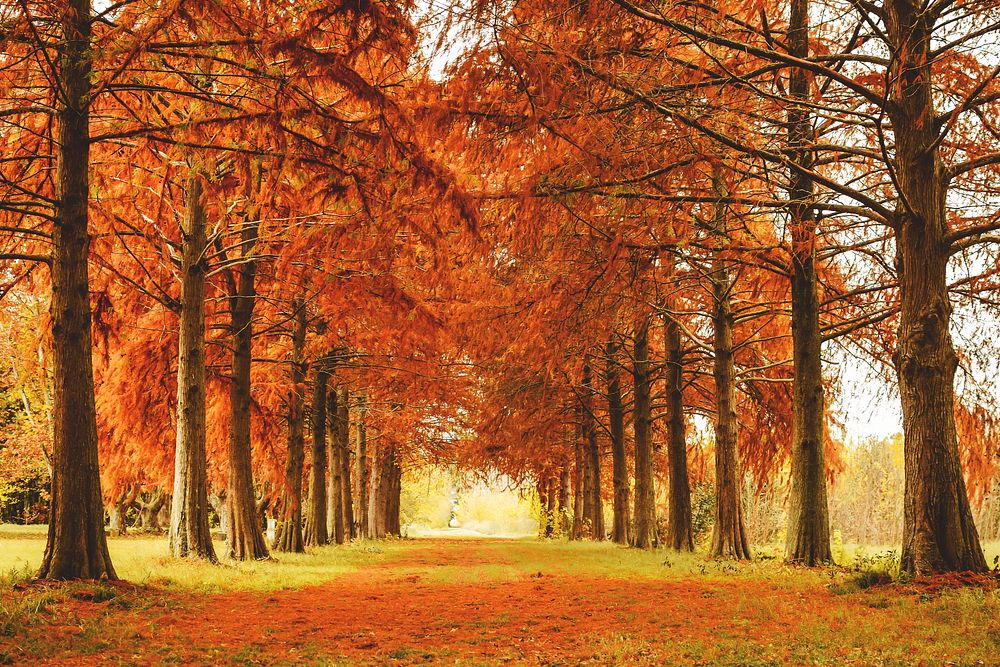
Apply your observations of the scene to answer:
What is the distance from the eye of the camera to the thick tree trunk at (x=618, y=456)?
22656mm

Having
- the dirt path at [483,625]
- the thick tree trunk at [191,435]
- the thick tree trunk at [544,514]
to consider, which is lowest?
the thick tree trunk at [544,514]

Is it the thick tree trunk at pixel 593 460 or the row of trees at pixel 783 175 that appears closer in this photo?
the row of trees at pixel 783 175

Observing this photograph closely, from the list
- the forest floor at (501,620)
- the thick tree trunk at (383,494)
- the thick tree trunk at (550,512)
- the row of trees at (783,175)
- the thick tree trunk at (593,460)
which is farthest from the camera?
the thick tree trunk at (550,512)

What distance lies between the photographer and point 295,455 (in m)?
18.0

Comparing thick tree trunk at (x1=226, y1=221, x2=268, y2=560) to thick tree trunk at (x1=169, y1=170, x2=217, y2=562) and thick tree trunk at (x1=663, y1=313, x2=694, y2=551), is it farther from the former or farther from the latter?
thick tree trunk at (x1=663, y1=313, x2=694, y2=551)

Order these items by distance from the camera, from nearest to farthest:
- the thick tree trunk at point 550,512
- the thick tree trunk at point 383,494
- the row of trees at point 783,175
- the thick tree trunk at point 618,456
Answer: the row of trees at point 783,175
the thick tree trunk at point 618,456
the thick tree trunk at point 383,494
the thick tree trunk at point 550,512

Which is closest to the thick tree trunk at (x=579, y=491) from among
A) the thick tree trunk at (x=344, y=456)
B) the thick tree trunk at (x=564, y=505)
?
the thick tree trunk at (x=564, y=505)

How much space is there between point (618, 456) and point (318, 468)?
333 inches

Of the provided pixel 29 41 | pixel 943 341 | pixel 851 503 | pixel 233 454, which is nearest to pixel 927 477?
pixel 943 341

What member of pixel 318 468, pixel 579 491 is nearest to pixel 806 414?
pixel 318 468

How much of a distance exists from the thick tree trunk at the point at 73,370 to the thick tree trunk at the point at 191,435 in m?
2.96

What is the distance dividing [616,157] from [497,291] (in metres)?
4.48

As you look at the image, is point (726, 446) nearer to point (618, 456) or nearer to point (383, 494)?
point (618, 456)

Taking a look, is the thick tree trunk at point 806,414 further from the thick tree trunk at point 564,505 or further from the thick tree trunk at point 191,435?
the thick tree trunk at point 564,505
